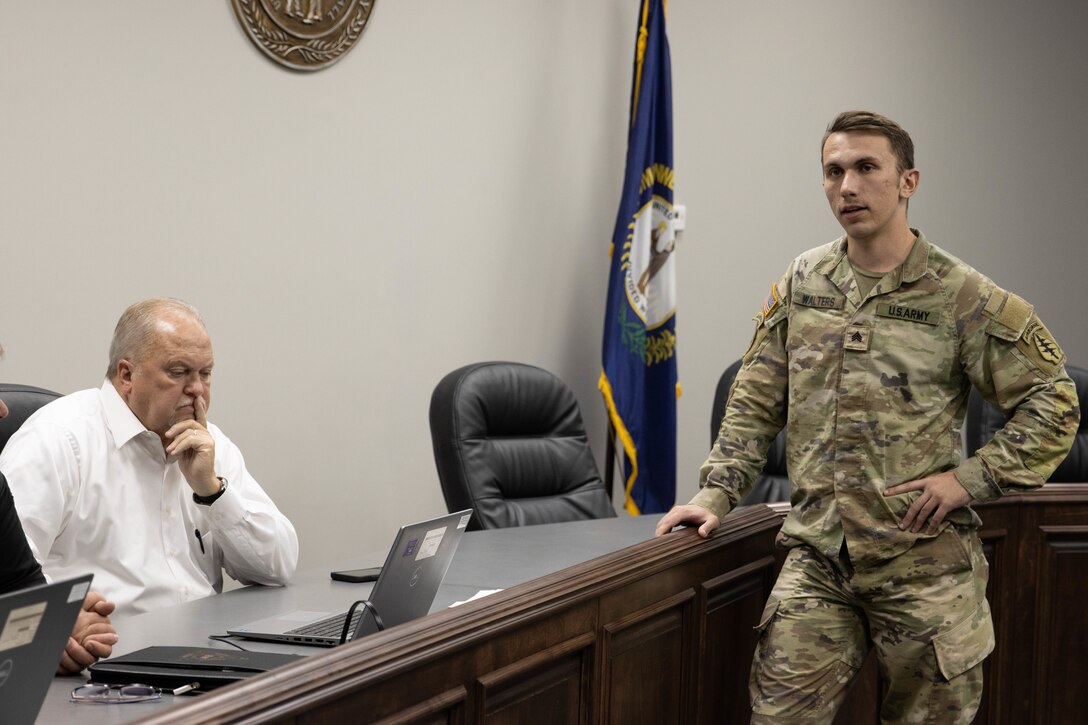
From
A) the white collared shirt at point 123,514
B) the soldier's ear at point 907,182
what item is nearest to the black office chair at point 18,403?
the white collared shirt at point 123,514

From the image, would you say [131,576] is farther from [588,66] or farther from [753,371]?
[588,66]

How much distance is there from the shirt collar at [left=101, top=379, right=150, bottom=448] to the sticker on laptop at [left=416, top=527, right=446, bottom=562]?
87cm

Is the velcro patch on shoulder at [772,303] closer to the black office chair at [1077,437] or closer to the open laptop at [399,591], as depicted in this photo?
the open laptop at [399,591]

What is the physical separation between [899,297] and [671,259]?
2.31 m

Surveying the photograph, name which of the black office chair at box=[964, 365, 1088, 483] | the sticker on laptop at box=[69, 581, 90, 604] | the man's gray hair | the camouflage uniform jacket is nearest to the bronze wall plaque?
the man's gray hair

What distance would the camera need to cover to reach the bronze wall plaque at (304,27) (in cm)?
344

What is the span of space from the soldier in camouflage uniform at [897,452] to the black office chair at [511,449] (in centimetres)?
107

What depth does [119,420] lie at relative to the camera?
7.88ft

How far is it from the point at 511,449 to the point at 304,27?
142 centimetres

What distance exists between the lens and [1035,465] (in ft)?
7.93

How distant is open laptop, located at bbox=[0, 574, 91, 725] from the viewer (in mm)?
1177

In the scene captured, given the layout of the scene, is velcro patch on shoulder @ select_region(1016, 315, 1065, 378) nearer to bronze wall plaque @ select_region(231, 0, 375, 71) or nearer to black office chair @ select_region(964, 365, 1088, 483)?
black office chair @ select_region(964, 365, 1088, 483)

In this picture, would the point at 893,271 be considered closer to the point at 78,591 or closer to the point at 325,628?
the point at 325,628

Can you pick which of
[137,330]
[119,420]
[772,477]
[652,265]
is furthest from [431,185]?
[119,420]
